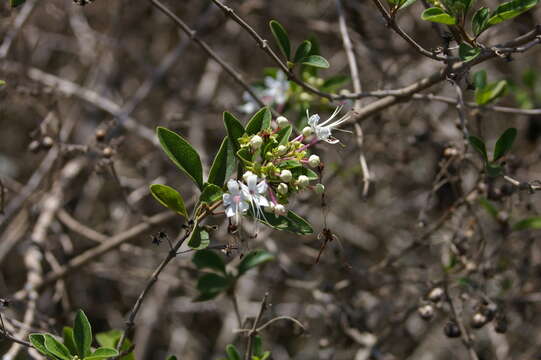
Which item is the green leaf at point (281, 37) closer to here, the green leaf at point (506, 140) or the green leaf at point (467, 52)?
the green leaf at point (467, 52)

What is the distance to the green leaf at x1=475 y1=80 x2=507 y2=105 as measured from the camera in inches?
85.4

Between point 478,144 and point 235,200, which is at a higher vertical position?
point 478,144

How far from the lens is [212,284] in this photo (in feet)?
7.02

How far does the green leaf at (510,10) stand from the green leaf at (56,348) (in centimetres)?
174

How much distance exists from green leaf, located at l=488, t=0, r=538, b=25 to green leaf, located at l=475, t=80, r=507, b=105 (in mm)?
537

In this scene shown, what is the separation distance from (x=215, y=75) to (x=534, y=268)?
107 inches

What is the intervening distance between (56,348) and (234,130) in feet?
2.93

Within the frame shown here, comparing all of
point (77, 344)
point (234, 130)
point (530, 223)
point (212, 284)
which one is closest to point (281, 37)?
point (234, 130)

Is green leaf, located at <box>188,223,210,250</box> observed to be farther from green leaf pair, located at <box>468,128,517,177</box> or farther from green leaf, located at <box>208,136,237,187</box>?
green leaf pair, located at <box>468,128,517,177</box>

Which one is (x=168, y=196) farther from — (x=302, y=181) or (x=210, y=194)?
(x=302, y=181)

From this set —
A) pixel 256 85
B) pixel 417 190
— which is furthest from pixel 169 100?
pixel 417 190

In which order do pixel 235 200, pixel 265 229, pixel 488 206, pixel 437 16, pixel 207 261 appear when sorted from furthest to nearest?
1. pixel 265 229
2. pixel 488 206
3. pixel 207 261
4. pixel 437 16
5. pixel 235 200

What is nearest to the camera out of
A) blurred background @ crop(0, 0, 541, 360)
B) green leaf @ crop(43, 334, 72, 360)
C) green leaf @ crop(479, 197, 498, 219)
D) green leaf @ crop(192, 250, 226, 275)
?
green leaf @ crop(43, 334, 72, 360)

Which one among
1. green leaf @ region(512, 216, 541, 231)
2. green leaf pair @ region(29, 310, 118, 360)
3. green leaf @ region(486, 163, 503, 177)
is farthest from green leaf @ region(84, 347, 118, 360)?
green leaf @ region(512, 216, 541, 231)
